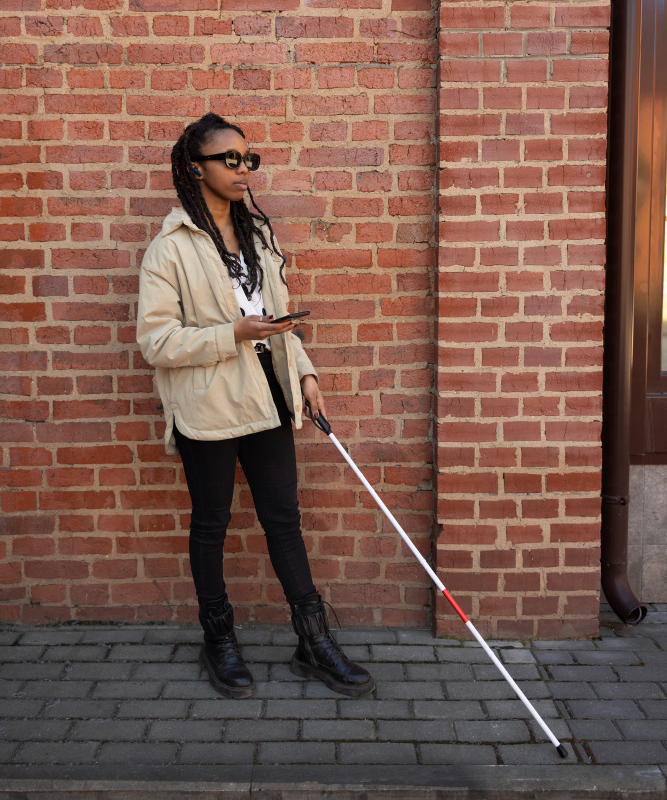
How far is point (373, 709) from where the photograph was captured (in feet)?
9.59

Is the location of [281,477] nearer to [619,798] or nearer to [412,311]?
[412,311]

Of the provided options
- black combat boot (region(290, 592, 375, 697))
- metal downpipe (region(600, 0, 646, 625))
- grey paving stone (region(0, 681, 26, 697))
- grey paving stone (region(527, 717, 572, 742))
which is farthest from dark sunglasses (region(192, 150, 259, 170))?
grey paving stone (region(527, 717, 572, 742))

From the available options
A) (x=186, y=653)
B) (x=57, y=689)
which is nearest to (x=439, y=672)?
(x=186, y=653)

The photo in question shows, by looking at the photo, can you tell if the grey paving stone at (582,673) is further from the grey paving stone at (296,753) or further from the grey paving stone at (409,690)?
the grey paving stone at (296,753)

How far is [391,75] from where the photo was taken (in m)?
3.39

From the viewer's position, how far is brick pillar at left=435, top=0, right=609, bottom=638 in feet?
10.7

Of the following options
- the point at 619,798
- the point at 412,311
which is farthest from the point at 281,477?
the point at 619,798

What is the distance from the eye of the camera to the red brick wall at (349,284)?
10.8 feet

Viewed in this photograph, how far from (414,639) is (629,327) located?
5.84 feet

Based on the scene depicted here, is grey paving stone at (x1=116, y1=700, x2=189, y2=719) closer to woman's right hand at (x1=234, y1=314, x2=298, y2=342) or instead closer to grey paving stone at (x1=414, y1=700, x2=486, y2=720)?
grey paving stone at (x1=414, y1=700, x2=486, y2=720)

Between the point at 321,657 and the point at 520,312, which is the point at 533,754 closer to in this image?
the point at 321,657

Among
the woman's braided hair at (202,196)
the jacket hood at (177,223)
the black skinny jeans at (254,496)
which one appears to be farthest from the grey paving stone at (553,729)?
the jacket hood at (177,223)

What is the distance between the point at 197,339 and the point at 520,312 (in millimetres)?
1459

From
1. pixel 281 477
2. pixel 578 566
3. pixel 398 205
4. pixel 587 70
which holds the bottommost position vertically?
pixel 578 566
